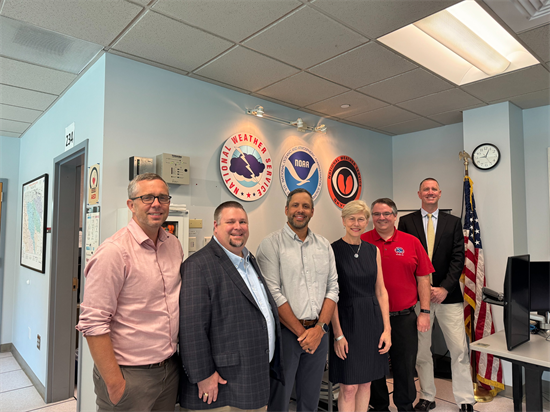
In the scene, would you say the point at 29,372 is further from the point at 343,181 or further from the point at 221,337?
the point at 343,181

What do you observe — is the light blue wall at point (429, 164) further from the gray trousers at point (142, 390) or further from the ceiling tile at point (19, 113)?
the ceiling tile at point (19, 113)

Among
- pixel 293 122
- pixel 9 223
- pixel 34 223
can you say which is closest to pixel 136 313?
pixel 293 122

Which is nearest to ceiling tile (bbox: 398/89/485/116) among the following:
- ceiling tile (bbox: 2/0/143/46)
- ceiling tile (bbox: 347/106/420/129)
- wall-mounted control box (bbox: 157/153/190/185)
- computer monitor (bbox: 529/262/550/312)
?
ceiling tile (bbox: 347/106/420/129)

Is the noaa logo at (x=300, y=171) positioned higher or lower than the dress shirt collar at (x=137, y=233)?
higher

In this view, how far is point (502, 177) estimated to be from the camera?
3738 millimetres

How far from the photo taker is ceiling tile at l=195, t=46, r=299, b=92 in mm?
2713

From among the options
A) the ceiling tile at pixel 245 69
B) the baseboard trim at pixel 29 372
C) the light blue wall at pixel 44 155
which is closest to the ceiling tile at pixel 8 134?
the light blue wall at pixel 44 155

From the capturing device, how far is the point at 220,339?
1749 millimetres

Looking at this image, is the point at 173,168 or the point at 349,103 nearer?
the point at 173,168

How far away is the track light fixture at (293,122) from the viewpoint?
3.46m

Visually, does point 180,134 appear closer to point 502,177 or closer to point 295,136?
point 295,136

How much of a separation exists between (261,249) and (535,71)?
264 cm

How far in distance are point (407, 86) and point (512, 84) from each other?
91 centimetres

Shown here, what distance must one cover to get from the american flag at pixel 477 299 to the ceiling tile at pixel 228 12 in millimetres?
2771
